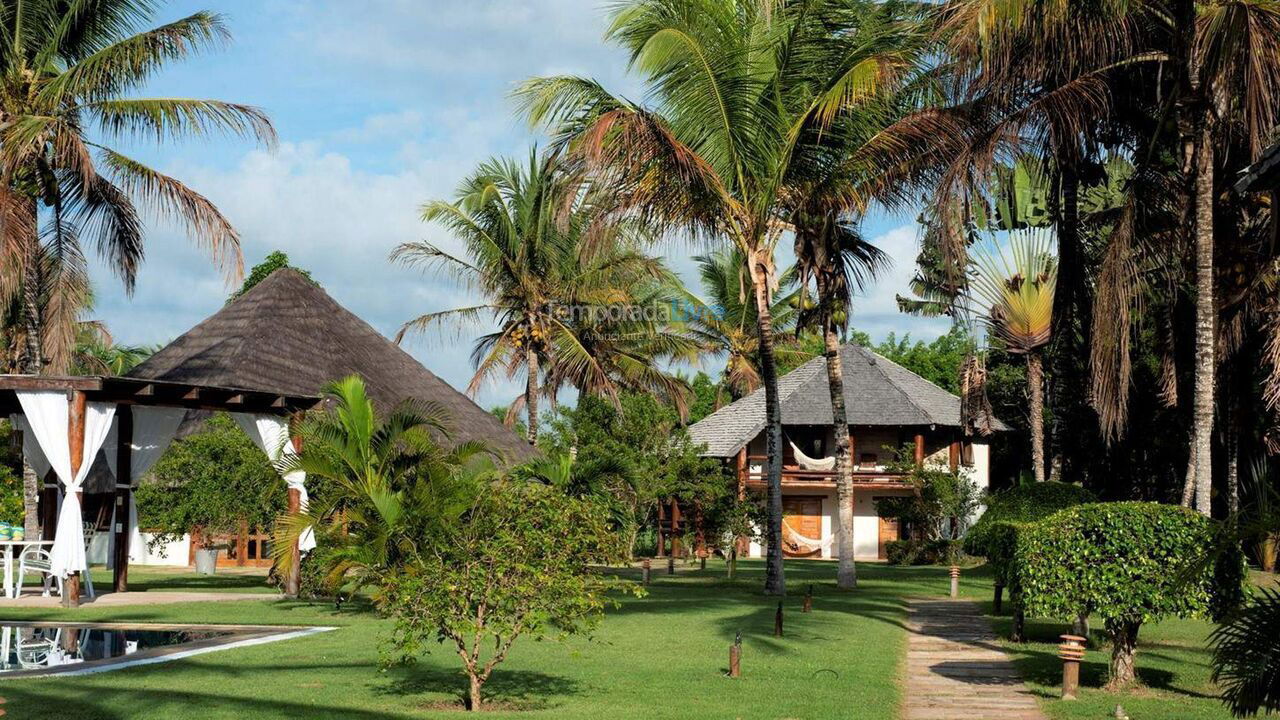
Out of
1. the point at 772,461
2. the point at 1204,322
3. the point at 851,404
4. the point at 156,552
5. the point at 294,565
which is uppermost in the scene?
the point at 851,404

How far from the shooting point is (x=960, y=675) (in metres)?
12.5

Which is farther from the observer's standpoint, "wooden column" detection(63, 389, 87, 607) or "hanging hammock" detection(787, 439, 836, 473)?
"hanging hammock" detection(787, 439, 836, 473)

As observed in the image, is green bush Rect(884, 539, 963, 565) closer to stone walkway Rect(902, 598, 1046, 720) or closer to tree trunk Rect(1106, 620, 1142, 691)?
stone walkway Rect(902, 598, 1046, 720)

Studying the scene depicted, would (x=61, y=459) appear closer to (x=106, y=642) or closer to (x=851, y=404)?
(x=106, y=642)

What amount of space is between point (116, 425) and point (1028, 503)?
1538 cm

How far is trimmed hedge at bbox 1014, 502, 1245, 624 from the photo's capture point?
412 inches

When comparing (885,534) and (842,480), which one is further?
(885,534)

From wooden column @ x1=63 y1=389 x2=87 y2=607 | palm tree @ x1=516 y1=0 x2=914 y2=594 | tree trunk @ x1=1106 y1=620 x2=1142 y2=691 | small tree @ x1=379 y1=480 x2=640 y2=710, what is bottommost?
tree trunk @ x1=1106 y1=620 x2=1142 y2=691

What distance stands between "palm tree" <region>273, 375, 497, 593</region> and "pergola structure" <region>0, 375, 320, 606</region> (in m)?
2.22

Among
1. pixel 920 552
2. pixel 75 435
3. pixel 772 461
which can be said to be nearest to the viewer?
pixel 75 435

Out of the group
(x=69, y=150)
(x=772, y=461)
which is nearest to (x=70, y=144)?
(x=69, y=150)

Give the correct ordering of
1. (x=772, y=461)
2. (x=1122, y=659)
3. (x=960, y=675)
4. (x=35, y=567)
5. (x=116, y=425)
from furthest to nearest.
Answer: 1. (x=116, y=425)
2. (x=772, y=461)
3. (x=35, y=567)
4. (x=960, y=675)
5. (x=1122, y=659)

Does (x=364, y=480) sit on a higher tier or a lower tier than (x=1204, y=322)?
lower

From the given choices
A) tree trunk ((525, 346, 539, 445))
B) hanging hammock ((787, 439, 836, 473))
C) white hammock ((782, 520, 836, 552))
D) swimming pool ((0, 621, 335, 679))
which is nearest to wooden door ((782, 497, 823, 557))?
white hammock ((782, 520, 836, 552))
